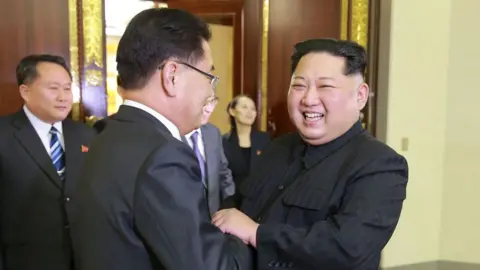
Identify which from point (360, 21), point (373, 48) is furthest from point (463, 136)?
point (360, 21)

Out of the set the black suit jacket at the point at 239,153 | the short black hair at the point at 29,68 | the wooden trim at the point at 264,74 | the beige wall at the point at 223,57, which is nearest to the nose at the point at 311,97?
the short black hair at the point at 29,68

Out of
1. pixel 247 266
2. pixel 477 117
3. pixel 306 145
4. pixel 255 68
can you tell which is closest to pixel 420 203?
pixel 477 117

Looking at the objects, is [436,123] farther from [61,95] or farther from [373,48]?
[61,95]

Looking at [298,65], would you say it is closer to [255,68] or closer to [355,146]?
[355,146]

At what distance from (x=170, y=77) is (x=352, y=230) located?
0.54 metres

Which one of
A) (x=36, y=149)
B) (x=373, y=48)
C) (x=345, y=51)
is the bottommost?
(x=36, y=149)

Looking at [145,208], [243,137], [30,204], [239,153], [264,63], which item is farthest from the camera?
[264,63]

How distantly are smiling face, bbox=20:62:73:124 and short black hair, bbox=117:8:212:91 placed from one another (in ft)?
4.55

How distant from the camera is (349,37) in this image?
3693mm

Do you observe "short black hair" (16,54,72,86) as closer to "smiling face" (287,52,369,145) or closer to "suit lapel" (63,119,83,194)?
"suit lapel" (63,119,83,194)

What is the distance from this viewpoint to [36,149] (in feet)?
7.40

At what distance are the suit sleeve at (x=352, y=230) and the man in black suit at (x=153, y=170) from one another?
154 mm

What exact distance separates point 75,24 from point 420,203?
8.92 ft

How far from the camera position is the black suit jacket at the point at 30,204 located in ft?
7.27
